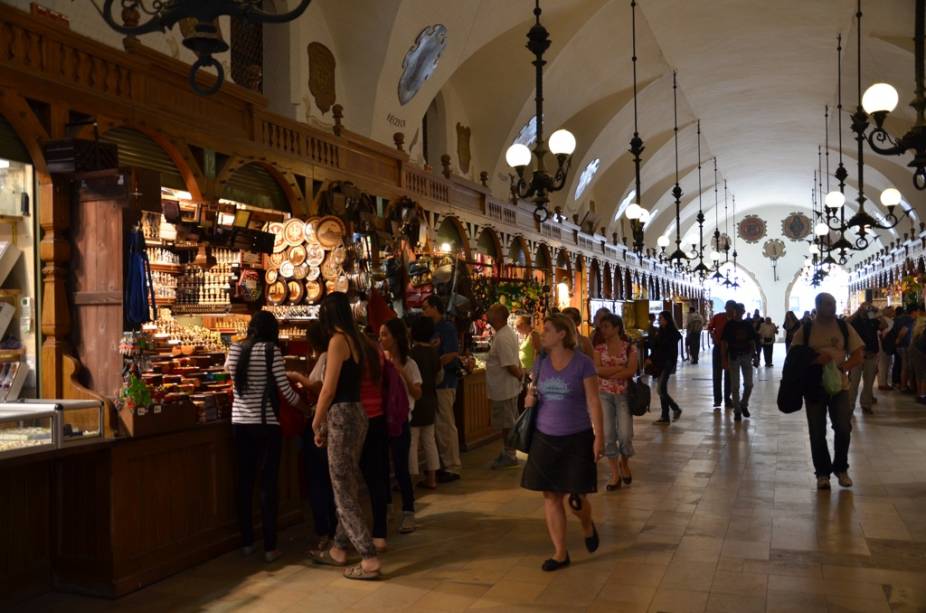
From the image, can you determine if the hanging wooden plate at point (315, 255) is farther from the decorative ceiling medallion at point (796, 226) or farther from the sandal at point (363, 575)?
the decorative ceiling medallion at point (796, 226)

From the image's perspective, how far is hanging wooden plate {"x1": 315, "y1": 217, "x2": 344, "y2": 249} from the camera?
302 inches

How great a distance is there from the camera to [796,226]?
39906 millimetres

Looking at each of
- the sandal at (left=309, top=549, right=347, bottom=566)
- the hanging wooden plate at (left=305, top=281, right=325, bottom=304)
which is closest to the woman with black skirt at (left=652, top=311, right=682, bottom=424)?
the hanging wooden plate at (left=305, top=281, right=325, bottom=304)

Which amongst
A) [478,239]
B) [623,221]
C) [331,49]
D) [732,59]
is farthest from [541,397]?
[623,221]

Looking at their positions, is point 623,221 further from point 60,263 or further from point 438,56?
point 60,263

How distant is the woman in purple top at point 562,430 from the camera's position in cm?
474

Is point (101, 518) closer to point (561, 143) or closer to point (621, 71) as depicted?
point (561, 143)

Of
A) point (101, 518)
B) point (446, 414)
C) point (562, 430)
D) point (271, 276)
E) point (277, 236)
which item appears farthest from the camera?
point (277, 236)

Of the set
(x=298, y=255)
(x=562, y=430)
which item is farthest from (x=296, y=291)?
(x=562, y=430)

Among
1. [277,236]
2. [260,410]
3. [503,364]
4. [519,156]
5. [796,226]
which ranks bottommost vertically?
[260,410]

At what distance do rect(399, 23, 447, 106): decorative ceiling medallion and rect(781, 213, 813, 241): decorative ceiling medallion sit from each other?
33242 mm

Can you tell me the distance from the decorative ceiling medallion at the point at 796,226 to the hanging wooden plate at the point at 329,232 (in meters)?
36.1

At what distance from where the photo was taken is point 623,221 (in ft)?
85.4

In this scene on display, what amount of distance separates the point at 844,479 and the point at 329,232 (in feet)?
15.8
